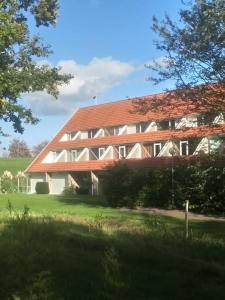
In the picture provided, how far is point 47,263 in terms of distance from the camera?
30.8 feet

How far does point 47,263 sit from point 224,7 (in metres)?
10.4

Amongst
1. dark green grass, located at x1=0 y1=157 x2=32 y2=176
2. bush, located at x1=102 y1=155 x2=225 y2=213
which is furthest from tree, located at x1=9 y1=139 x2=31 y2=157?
bush, located at x1=102 y1=155 x2=225 y2=213

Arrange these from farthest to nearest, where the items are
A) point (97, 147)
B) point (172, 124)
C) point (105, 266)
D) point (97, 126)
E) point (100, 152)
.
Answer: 1. point (97, 126)
2. point (97, 147)
3. point (100, 152)
4. point (172, 124)
5. point (105, 266)

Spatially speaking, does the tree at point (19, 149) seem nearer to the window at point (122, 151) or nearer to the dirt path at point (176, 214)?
the window at point (122, 151)

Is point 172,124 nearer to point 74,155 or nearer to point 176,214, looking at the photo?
point 176,214

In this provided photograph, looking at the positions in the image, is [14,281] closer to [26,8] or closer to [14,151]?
[26,8]

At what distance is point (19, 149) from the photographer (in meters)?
132

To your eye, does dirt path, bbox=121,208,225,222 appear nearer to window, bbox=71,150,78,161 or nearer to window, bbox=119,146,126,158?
window, bbox=119,146,126,158

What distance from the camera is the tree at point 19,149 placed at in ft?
429

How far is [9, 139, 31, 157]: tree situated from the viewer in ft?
429

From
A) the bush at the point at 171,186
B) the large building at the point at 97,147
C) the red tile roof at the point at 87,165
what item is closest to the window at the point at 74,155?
the large building at the point at 97,147

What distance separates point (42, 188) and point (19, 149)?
7139 centimetres

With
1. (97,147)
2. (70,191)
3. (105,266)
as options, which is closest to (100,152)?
(97,147)

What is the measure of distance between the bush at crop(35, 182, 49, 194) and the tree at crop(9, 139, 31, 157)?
69.0 metres
